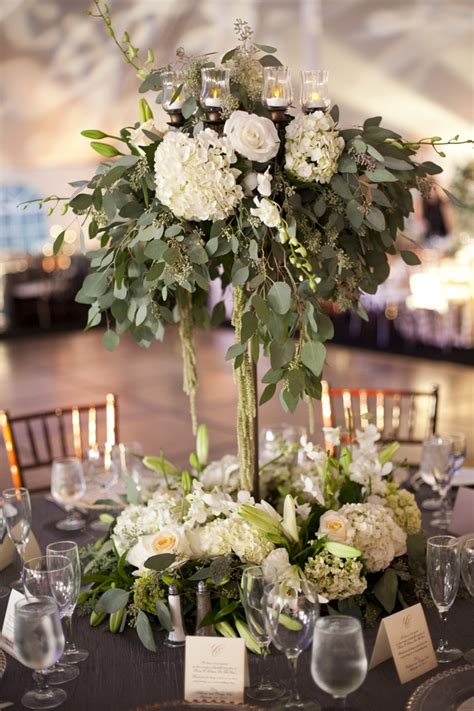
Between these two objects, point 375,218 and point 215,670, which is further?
point 375,218

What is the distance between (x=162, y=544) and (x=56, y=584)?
0.26 metres

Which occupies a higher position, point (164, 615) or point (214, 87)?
point (214, 87)

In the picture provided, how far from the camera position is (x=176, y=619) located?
1770 millimetres

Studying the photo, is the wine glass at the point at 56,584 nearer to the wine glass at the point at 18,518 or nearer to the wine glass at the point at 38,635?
the wine glass at the point at 38,635

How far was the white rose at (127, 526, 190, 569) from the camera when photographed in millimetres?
1819

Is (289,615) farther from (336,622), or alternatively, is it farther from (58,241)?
(58,241)

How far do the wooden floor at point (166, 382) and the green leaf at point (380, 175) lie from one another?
3.83 meters

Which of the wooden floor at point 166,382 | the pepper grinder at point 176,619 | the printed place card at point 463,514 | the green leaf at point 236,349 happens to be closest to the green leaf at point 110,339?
the green leaf at point 236,349

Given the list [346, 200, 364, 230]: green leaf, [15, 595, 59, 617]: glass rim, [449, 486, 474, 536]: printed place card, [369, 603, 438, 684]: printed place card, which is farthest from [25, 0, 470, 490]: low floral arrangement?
[449, 486, 474, 536]: printed place card

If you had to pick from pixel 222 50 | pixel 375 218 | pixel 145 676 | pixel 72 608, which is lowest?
pixel 145 676

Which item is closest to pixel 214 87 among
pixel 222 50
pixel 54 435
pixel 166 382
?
pixel 54 435

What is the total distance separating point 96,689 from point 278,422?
4.58 metres

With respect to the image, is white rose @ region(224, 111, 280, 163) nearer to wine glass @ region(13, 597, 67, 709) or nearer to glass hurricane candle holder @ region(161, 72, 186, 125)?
glass hurricane candle holder @ region(161, 72, 186, 125)

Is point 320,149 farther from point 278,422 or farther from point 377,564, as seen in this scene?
point 278,422
